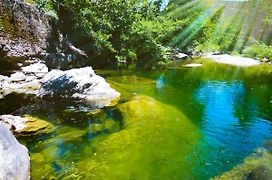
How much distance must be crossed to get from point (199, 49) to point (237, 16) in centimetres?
2055

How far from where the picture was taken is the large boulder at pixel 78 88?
11967 mm

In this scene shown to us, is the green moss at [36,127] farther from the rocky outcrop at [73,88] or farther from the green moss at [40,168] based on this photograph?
the rocky outcrop at [73,88]

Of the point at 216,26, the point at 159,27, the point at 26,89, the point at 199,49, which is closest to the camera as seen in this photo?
the point at 26,89

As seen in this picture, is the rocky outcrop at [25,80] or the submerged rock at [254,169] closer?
the submerged rock at [254,169]

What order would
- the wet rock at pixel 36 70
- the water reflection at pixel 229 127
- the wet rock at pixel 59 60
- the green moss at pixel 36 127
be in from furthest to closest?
the wet rock at pixel 59 60 → the wet rock at pixel 36 70 → the green moss at pixel 36 127 → the water reflection at pixel 229 127

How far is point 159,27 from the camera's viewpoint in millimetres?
25484

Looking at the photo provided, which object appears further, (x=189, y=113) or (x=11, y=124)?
(x=189, y=113)

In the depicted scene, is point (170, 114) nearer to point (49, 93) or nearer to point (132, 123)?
point (132, 123)

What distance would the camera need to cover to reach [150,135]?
8039mm

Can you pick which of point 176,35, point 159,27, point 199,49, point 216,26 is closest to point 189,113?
point 159,27

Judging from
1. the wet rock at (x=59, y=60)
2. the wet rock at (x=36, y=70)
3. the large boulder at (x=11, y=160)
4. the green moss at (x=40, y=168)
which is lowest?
the green moss at (x=40, y=168)

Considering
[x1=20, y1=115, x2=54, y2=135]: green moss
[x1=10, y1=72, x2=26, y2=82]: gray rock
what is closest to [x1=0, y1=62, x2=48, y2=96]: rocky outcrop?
[x1=10, y1=72, x2=26, y2=82]: gray rock

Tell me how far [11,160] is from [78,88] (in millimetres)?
7297

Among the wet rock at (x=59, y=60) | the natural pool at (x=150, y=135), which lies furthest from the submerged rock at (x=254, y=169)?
the wet rock at (x=59, y=60)
